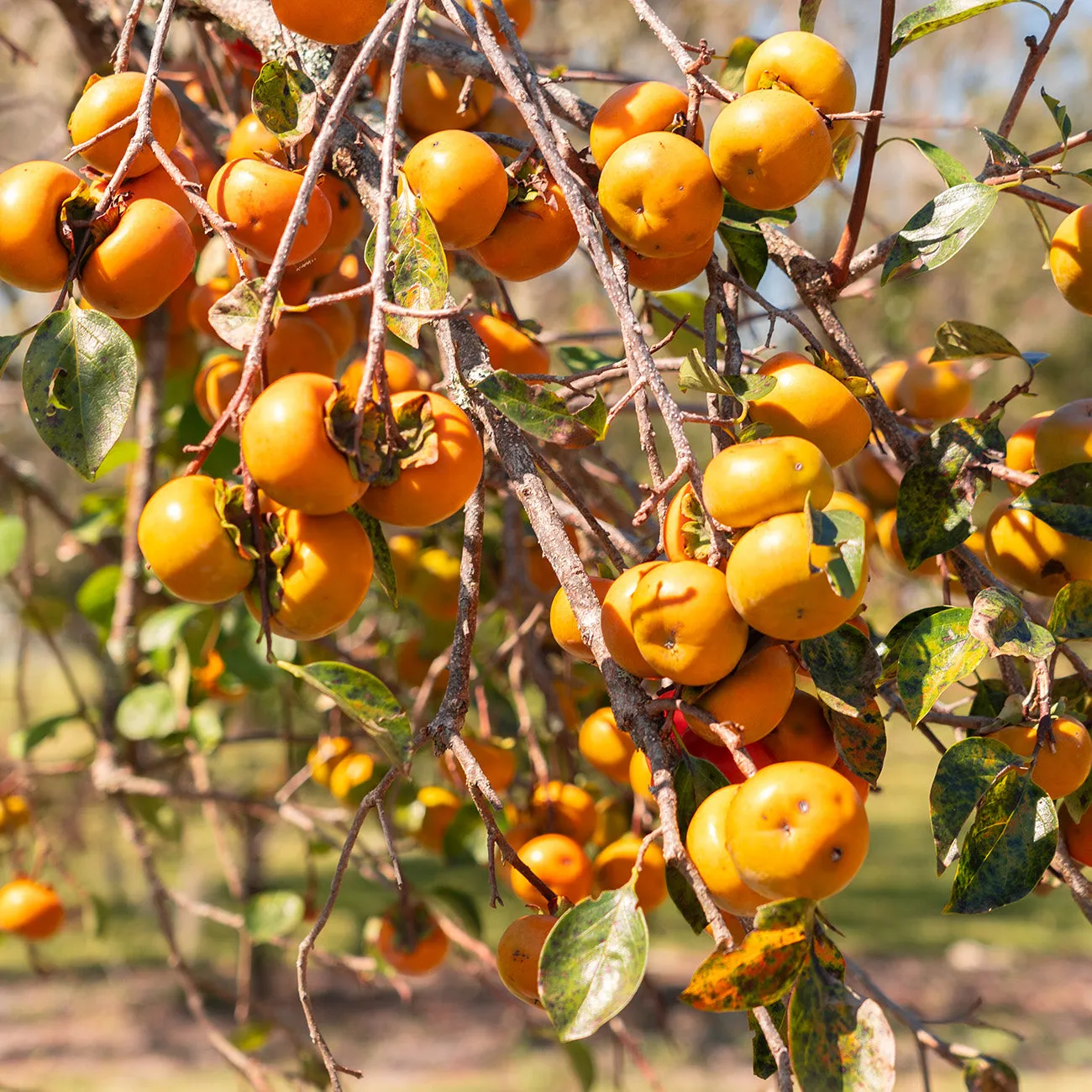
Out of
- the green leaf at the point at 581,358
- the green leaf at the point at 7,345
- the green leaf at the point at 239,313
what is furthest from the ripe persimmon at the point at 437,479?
the green leaf at the point at 581,358

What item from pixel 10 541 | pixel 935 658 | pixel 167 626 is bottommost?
pixel 167 626

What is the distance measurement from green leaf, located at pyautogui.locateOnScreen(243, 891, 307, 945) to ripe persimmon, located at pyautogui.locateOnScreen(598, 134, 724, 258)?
1307 millimetres

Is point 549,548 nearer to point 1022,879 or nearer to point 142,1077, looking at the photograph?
point 1022,879

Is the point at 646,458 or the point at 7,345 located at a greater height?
the point at 7,345

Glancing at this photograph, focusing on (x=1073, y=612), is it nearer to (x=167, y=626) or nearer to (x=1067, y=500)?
(x=1067, y=500)

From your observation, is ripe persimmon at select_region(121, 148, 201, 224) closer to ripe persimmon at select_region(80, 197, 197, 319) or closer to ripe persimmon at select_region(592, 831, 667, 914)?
ripe persimmon at select_region(80, 197, 197, 319)

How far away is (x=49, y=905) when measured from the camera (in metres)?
1.86

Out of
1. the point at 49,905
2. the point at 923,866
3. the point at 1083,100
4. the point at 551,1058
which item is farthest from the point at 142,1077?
the point at 1083,100

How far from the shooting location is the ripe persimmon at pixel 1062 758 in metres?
0.72

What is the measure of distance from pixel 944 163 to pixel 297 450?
2.08 feet

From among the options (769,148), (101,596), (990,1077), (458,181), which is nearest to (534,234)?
(458,181)

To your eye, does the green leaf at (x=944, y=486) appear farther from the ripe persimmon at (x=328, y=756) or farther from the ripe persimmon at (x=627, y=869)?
the ripe persimmon at (x=328, y=756)

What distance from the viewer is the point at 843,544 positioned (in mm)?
563

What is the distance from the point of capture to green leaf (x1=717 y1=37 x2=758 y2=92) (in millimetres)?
1083
